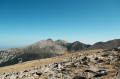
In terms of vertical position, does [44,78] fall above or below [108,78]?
below

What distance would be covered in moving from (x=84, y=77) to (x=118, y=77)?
5858 millimetres

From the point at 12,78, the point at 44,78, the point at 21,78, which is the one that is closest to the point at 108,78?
the point at 44,78

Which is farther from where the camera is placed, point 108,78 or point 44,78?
point 44,78

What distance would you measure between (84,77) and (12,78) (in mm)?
20153

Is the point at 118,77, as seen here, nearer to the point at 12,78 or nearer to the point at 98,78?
the point at 98,78

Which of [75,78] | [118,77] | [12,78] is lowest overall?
[12,78]

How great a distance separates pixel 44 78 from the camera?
22.3 meters

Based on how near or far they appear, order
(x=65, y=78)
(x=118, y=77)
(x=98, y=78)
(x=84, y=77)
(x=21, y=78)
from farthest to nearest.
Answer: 1. (x=21, y=78)
2. (x=65, y=78)
3. (x=84, y=77)
4. (x=98, y=78)
5. (x=118, y=77)

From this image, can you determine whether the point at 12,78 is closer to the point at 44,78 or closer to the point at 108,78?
the point at 44,78

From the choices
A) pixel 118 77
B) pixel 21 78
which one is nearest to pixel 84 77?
pixel 118 77

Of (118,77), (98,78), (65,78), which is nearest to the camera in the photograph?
(118,77)

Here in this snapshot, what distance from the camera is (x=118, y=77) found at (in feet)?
47.6

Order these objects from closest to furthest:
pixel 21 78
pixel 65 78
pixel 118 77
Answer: pixel 118 77 < pixel 65 78 < pixel 21 78

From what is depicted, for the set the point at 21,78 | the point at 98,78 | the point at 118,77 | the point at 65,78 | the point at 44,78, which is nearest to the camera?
the point at 118,77
